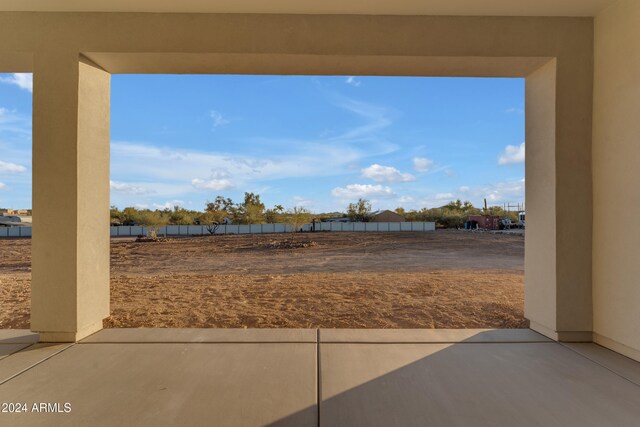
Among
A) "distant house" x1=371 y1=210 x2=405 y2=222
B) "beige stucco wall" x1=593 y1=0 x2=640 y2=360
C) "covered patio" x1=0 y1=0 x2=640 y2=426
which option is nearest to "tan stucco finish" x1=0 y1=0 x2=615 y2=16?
"covered patio" x1=0 y1=0 x2=640 y2=426

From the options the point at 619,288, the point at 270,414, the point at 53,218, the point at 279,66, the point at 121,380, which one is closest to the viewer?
the point at 270,414

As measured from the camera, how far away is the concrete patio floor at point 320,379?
93.1 inches

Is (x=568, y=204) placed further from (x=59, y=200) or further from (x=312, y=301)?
(x=59, y=200)

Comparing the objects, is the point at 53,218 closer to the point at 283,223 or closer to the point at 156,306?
the point at 156,306

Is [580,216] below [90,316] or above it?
above

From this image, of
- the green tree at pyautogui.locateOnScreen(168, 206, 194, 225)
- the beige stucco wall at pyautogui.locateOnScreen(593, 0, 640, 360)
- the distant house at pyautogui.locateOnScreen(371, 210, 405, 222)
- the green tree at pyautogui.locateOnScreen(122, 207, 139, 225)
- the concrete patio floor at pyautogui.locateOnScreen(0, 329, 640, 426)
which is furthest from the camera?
the distant house at pyautogui.locateOnScreen(371, 210, 405, 222)

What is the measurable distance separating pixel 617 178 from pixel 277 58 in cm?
375

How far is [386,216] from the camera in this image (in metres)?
45.8

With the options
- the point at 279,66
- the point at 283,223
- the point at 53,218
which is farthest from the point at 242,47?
the point at 283,223

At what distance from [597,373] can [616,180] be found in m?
1.86

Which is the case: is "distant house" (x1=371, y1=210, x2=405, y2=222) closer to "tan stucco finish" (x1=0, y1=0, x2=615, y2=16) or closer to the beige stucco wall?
the beige stucco wall

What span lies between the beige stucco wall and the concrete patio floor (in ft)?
1.32

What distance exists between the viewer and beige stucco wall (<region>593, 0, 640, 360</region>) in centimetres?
317

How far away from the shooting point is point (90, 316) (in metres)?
3.79
